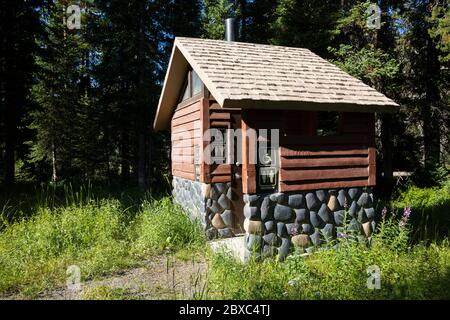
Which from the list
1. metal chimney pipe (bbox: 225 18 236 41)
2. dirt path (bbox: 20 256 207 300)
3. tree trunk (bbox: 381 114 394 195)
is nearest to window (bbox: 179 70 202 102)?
metal chimney pipe (bbox: 225 18 236 41)

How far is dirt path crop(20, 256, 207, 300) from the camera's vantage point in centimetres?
479

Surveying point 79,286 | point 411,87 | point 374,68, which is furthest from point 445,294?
point 411,87

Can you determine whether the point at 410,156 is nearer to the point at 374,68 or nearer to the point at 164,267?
the point at 374,68

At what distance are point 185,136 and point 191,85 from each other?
1.33 metres

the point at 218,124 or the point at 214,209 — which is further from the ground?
the point at 218,124

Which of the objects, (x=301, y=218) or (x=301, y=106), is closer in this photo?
(x=301, y=106)

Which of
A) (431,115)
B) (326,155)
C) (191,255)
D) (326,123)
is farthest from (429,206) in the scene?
(191,255)

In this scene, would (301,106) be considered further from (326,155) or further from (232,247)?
(232,247)

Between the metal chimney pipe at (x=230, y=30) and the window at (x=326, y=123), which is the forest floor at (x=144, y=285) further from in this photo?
the window at (x=326, y=123)

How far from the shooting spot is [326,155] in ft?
21.2

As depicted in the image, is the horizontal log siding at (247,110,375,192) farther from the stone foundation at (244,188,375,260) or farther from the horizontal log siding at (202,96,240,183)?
the horizontal log siding at (202,96,240,183)

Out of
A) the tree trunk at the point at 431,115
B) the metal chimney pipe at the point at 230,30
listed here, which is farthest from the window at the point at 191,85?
the tree trunk at the point at 431,115

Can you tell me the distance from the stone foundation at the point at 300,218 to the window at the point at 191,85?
329 centimetres
